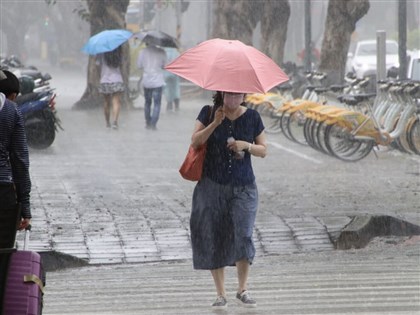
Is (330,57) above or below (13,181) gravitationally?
below

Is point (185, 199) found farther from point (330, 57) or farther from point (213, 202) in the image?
point (330, 57)

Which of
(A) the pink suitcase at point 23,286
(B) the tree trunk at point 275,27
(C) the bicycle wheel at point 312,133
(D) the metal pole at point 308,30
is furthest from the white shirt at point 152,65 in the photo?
(A) the pink suitcase at point 23,286

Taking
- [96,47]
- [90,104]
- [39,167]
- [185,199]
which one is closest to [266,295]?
[185,199]

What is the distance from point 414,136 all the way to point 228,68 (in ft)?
37.6

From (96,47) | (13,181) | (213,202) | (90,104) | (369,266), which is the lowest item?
(90,104)

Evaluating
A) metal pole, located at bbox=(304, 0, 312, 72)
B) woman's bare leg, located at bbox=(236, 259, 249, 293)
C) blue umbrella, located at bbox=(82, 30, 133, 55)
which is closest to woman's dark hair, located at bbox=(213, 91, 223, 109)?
woman's bare leg, located at bbox=(236, 259, 249, 293)

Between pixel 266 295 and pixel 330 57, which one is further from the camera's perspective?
pixel 330 57

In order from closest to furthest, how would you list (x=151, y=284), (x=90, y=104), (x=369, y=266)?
1. (x=151, y=284)
2. (x=369, y=266)
3. (x=90, y=104)

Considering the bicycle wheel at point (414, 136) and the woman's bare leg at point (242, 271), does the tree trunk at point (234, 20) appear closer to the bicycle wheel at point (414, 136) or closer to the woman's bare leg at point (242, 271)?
the bicycle wheel at point (414, 136)

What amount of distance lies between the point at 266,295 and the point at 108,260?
2.38 metres

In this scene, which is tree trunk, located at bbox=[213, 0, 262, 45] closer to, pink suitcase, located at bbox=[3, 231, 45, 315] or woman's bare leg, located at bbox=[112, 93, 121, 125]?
woman's bare leg, located at bbox=[112, 93, 121, 125]

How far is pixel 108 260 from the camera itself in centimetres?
1148

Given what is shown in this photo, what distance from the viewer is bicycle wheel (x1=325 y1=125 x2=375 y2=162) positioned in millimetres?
20000

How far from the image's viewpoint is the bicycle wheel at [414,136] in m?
19.8
